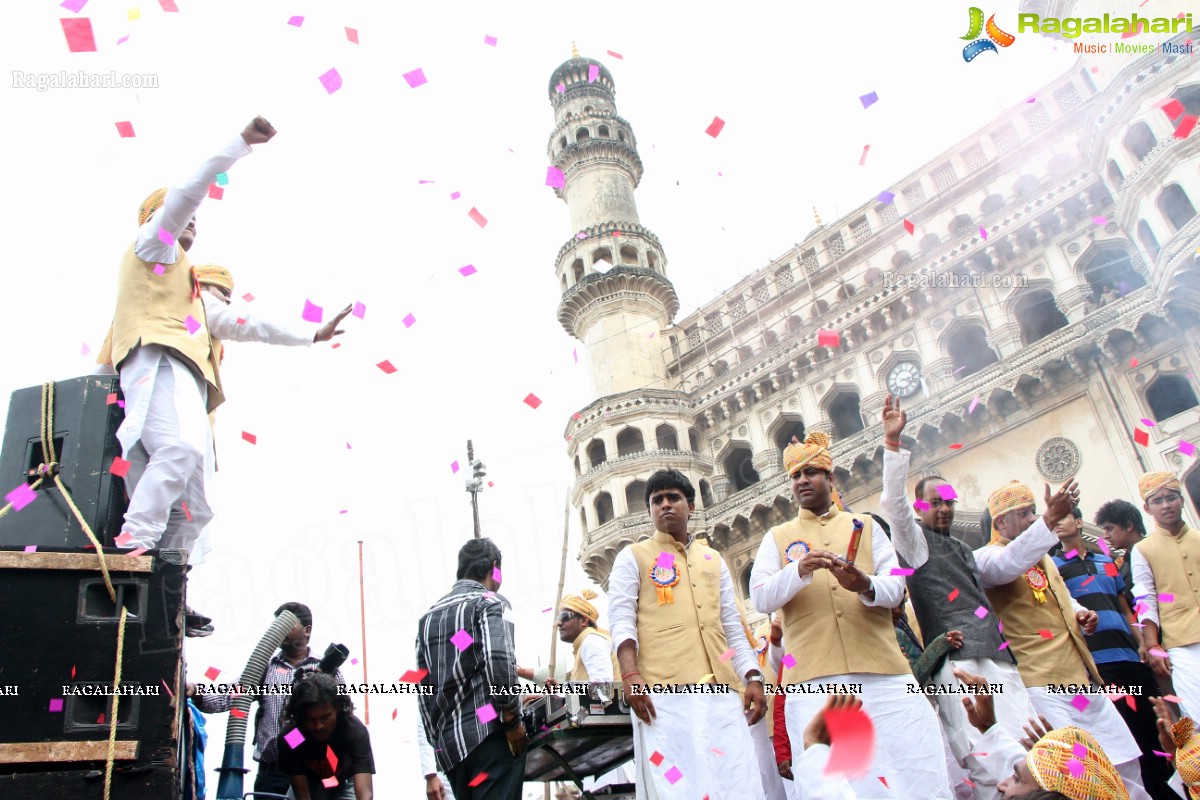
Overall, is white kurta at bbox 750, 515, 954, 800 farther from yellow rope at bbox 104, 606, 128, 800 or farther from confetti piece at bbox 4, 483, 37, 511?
confetti piece at bbox 4, 483, 37, 511

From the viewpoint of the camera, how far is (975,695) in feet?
14.1

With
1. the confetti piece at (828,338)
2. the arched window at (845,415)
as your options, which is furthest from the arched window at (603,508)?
the confetti piece at (828,338)

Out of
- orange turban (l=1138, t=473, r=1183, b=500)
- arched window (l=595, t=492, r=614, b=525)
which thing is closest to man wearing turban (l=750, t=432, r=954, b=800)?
orange turban (l=1138, t=473, r=1183, b=500)

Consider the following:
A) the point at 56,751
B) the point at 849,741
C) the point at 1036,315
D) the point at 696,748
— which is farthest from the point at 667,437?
the point at 56,751

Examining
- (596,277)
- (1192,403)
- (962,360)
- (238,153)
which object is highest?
(596,277)

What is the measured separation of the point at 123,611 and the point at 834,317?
2529cm

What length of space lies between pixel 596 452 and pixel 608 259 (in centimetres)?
703

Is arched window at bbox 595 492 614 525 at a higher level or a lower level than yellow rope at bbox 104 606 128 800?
higher

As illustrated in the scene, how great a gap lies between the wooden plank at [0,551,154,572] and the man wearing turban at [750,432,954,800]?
8.19ft

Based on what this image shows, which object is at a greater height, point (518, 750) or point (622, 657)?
point (622, 657)

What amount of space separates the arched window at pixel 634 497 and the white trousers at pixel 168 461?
2374cm

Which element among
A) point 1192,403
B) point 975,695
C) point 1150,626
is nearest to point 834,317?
point 1192,403

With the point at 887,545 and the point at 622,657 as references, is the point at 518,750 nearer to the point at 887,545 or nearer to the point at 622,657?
the point at 622,657

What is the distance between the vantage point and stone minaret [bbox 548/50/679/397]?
102ft
